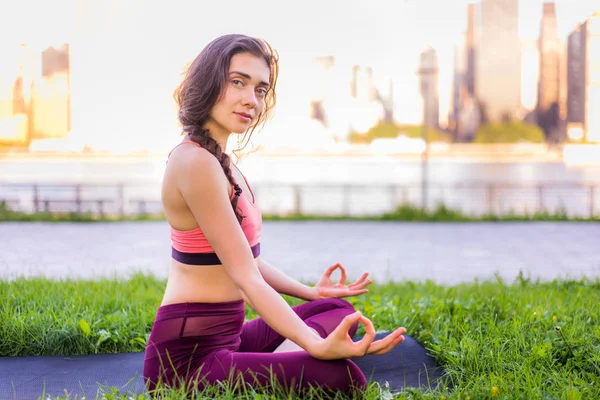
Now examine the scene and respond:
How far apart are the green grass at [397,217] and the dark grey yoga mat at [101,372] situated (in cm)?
916

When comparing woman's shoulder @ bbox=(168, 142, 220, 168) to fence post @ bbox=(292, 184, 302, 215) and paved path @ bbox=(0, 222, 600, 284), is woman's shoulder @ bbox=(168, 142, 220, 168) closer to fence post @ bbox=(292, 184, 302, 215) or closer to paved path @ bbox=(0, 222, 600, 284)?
paved path @ bbox=(0, 222, 600, 284)

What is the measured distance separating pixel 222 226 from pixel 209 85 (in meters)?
0.44

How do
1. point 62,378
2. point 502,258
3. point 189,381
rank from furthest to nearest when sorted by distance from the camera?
1. point 502,258
2. point 62,378
3. point 189,381

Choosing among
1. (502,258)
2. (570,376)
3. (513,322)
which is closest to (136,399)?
(570,376)

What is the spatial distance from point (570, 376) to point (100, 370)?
6.05 feet

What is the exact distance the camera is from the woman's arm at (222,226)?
6.54 ft

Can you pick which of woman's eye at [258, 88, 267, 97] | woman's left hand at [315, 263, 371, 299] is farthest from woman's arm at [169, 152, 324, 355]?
woman's left hand at [315, 263, 371, 299]

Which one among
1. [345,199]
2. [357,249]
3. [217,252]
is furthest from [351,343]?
[345,199]

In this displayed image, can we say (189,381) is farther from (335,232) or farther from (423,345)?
(335,232)

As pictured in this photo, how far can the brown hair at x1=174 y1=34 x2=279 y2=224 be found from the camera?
6.92 ft

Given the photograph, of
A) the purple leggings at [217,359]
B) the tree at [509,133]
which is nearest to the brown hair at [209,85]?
the purple leggings at [217,359]

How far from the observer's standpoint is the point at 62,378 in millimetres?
2756

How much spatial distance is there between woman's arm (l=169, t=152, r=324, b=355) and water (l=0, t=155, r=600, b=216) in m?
1.42

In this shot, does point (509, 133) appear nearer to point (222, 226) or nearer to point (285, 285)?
point (285, 285)
